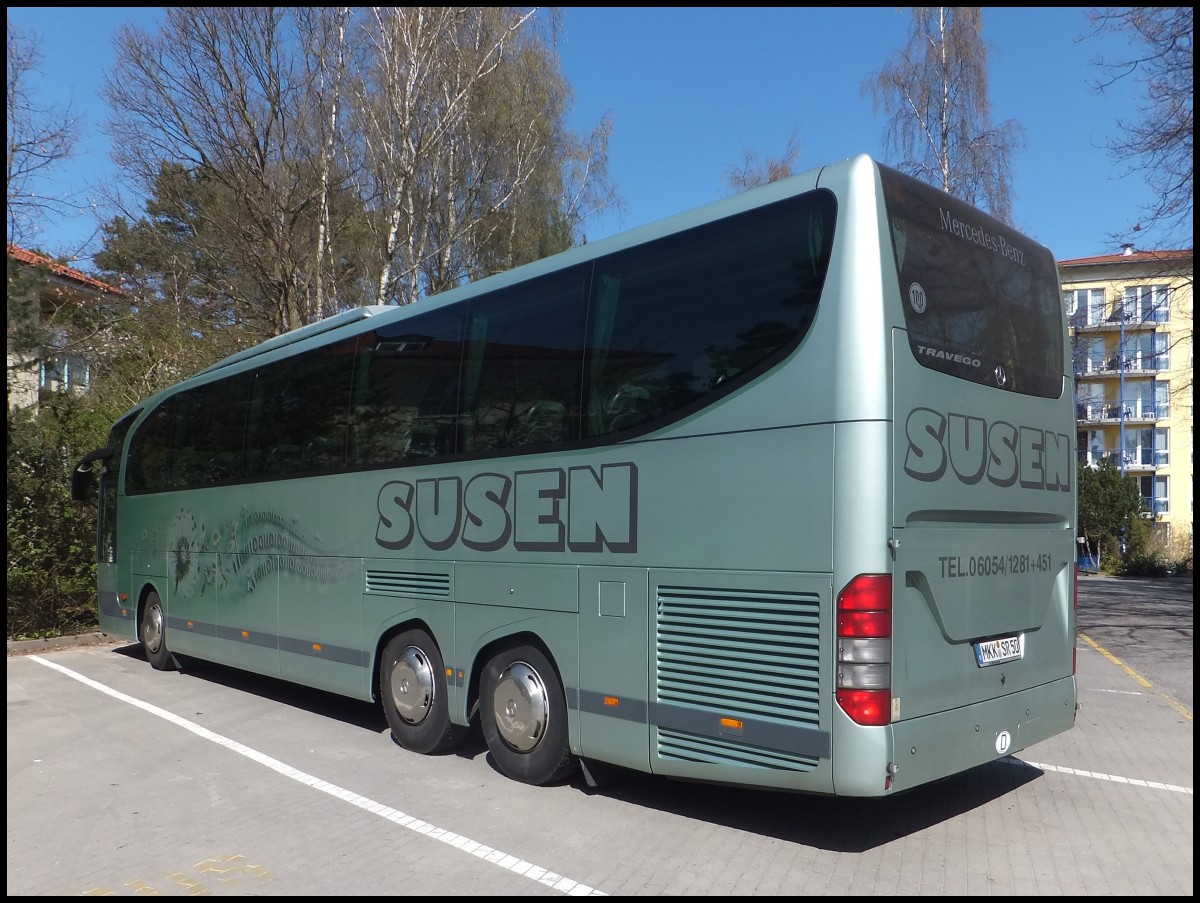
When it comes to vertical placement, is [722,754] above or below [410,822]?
above

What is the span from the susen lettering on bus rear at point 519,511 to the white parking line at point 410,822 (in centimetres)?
185

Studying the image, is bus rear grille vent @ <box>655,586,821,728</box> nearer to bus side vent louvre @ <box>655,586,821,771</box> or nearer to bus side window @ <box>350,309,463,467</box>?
bus side vent louvre @ <box>655,586,821,771</box>

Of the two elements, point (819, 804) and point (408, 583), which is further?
point (408, 583)

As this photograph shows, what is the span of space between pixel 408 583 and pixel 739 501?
3464 mm

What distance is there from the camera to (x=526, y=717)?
665cm

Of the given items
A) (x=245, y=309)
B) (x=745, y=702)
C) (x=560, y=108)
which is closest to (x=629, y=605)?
(x=745, y=702)

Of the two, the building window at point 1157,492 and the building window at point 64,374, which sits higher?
the building window at point 64,374

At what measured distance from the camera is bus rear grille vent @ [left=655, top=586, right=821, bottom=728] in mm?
5004

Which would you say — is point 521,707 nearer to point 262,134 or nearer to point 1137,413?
point 262,134

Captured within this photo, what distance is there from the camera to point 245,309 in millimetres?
23125

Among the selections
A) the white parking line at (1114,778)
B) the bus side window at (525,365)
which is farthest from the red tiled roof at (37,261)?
the white parking line at (1114,778)

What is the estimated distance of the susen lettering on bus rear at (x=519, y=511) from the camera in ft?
20.0

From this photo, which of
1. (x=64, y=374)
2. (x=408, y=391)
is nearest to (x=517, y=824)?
(x=408, y=391)

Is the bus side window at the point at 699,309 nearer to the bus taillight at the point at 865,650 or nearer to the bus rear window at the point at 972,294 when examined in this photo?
the bus rear window at the point at 972,294
